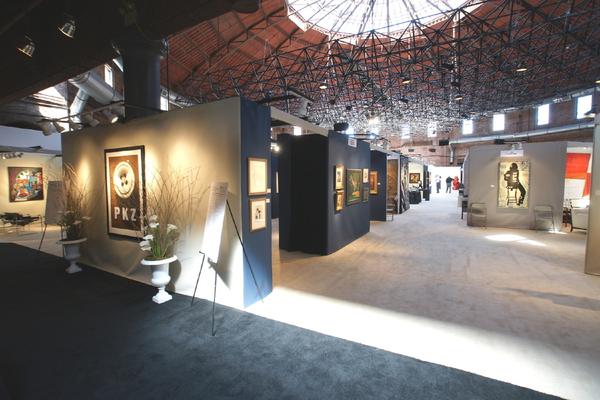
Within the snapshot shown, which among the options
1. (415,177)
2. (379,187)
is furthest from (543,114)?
(379,187)

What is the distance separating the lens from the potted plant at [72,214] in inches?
205

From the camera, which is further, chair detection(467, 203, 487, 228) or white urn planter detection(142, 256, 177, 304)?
chair detection(467, 203, 487, 228)

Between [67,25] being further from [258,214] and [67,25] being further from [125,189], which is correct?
[258,214]

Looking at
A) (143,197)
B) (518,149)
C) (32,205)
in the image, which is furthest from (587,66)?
(32,205)

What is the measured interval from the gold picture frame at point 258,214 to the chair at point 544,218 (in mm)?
9843

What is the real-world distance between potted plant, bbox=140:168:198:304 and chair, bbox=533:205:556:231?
422 inches

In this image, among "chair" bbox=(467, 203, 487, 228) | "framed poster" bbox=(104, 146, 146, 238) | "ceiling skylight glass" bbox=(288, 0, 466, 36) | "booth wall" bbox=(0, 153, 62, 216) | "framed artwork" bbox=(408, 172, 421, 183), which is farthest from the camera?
"framed artwork" bbox=(408, 172, 421, 183)

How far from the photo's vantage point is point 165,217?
431 cm

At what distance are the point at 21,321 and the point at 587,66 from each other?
21100mm

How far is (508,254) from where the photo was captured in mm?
6480

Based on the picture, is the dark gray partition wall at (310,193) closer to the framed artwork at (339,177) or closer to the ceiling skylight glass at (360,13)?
the framed artwork at (339,177)

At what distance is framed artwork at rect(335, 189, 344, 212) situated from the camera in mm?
6852

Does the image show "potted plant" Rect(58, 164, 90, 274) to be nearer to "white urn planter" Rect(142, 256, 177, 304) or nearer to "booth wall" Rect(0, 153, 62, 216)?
"white urn planter" Rect(142, 256, 177, 304)

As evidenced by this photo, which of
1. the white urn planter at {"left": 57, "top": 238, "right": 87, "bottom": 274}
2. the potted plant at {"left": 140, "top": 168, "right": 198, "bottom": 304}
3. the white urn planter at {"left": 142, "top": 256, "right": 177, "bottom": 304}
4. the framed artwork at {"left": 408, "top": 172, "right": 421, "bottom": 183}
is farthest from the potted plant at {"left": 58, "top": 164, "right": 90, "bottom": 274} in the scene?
the framed artwork at {"left": 408, "top": 172, "right": 421, "bottom": 183}
